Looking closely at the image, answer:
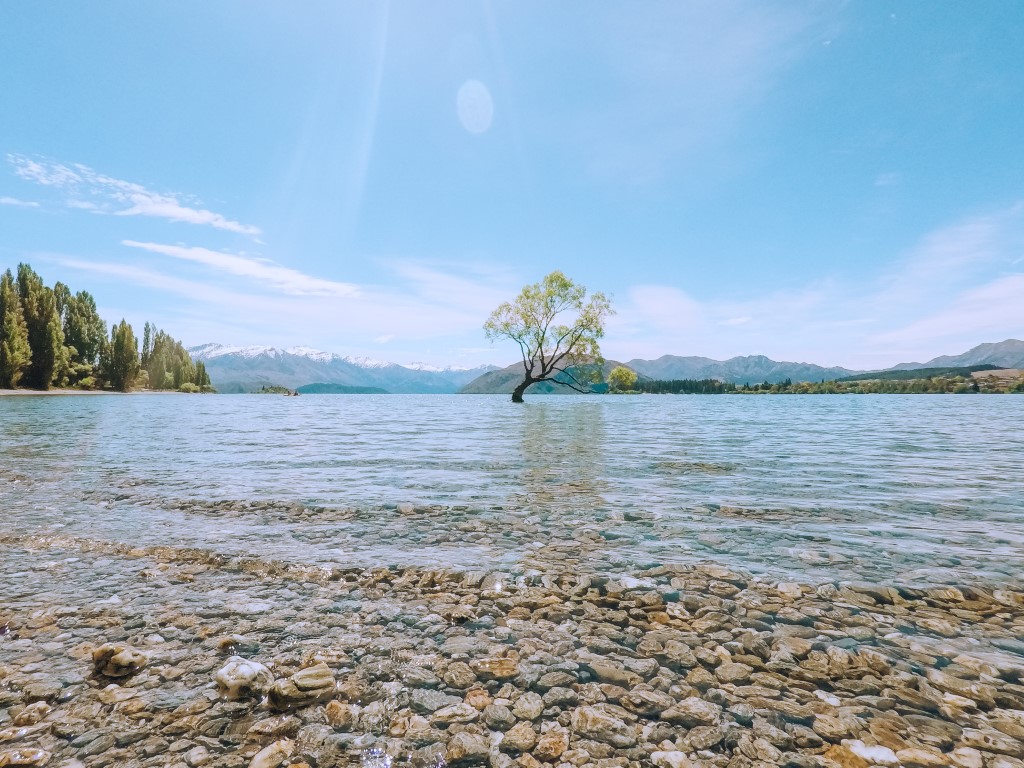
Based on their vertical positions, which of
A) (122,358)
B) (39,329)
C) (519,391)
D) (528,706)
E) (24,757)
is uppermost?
(39,329)

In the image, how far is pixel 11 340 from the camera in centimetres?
10762

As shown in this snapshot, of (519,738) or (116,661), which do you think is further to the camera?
(116,661)

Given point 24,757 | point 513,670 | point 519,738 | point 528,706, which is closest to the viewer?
point 24,757

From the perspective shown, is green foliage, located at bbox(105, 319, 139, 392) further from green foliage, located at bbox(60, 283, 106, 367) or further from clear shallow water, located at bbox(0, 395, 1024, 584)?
clear shallow water, located at bbox(0, 395, 1024, 584)

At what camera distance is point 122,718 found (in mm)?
4117

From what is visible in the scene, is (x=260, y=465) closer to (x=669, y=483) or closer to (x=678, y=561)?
(x=669, y=483)

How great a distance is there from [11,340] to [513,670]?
151 meters

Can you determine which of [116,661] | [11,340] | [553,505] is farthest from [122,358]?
[116,661]

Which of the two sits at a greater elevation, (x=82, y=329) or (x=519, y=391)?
(x=82, y=329)

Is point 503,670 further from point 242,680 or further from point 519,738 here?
point 242,680

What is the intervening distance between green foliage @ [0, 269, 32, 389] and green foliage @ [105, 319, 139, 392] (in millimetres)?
40517

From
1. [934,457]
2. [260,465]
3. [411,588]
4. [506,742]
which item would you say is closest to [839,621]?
[506,742]

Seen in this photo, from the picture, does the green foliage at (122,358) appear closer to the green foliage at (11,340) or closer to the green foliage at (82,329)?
the green foliage at (82,329)

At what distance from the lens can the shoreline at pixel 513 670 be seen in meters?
3.81
